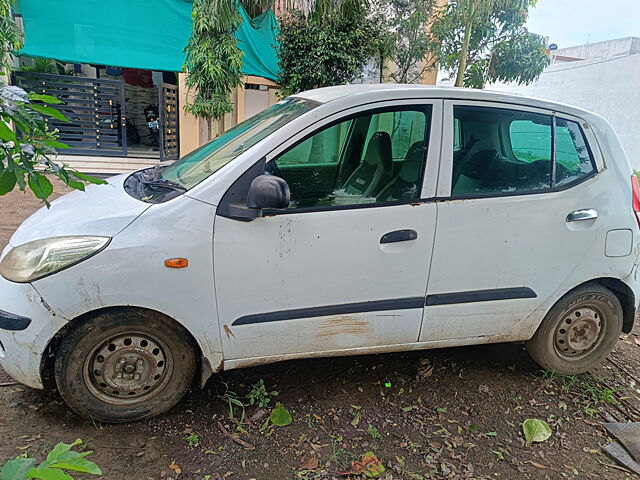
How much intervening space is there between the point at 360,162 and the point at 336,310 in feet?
3.16

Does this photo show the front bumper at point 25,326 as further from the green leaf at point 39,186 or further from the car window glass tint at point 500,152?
the car window glass tint at point 500,152

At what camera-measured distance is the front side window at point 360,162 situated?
8.80 feet

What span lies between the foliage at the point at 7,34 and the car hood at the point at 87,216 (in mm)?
6856

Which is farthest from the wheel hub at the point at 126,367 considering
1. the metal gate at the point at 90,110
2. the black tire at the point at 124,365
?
the metal gate at the point at 90,110

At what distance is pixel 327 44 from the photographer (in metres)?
7.77

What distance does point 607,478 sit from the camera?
2477 millimetres

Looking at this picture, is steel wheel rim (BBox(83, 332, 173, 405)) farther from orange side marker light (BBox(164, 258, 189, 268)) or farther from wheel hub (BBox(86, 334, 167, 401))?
orange side marker light (BBox(164, 258, 189, 268))

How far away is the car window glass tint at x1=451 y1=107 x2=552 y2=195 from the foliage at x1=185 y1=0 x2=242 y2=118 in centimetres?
527

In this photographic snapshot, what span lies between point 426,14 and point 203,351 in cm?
804

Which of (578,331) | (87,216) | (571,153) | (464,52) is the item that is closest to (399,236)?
(571,153)

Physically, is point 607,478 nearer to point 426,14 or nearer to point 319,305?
point 319,305

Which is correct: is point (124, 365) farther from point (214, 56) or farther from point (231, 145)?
point (214, 56)

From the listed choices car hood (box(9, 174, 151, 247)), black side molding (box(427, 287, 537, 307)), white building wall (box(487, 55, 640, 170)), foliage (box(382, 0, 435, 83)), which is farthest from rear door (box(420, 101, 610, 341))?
white building wall (box(487, 55, 640, 170))

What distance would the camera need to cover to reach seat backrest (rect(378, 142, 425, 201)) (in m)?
2.73
